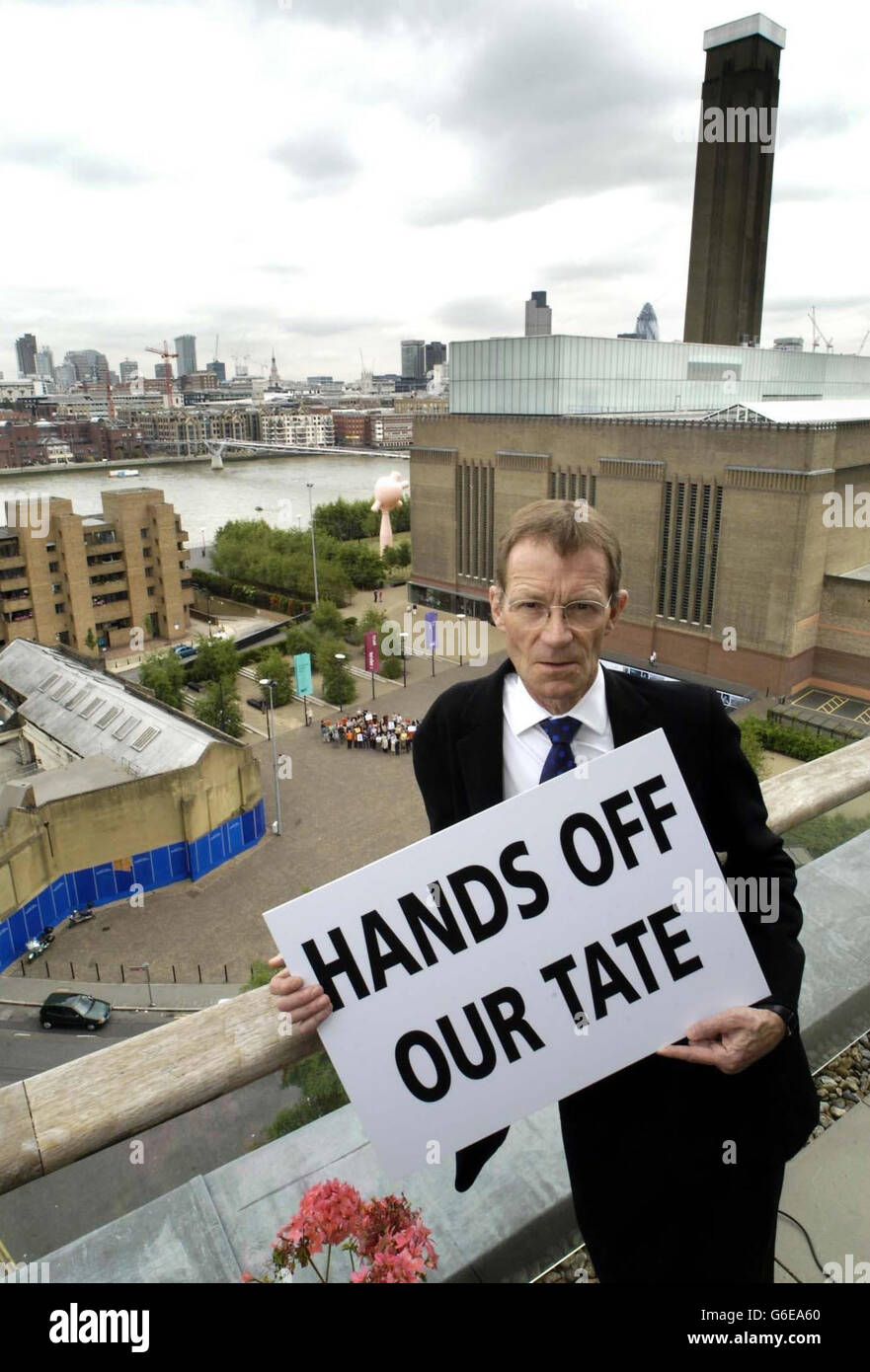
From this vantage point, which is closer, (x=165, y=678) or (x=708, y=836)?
(x=708, y=836)

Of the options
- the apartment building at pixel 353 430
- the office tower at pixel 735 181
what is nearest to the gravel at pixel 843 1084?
the office tower at pixel 735 181

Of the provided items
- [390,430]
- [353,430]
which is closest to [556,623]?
[390,430]

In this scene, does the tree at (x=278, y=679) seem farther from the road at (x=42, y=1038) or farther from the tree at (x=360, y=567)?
the tree at (x=360, y=567)

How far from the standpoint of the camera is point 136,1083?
202cm

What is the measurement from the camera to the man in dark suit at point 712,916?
2.14m

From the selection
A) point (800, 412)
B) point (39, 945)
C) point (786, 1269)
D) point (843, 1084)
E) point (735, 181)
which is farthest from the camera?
point (735, 181)

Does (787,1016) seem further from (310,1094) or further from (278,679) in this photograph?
(278,679)

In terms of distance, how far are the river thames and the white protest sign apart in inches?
2282

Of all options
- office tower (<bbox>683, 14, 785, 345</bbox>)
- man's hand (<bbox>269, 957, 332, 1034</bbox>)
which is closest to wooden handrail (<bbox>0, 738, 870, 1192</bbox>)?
man's hand (<bbox>269, 957, 332, 1034</bbox>)

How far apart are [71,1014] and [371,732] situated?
12.5 meters

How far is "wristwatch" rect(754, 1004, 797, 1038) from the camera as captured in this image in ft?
6.86

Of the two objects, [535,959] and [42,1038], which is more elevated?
[535,959]

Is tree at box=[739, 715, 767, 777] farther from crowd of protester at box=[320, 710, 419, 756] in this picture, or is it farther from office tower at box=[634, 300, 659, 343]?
office tower at box=[634, 300, 659, 343]

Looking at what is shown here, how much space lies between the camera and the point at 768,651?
27344 millimetres
